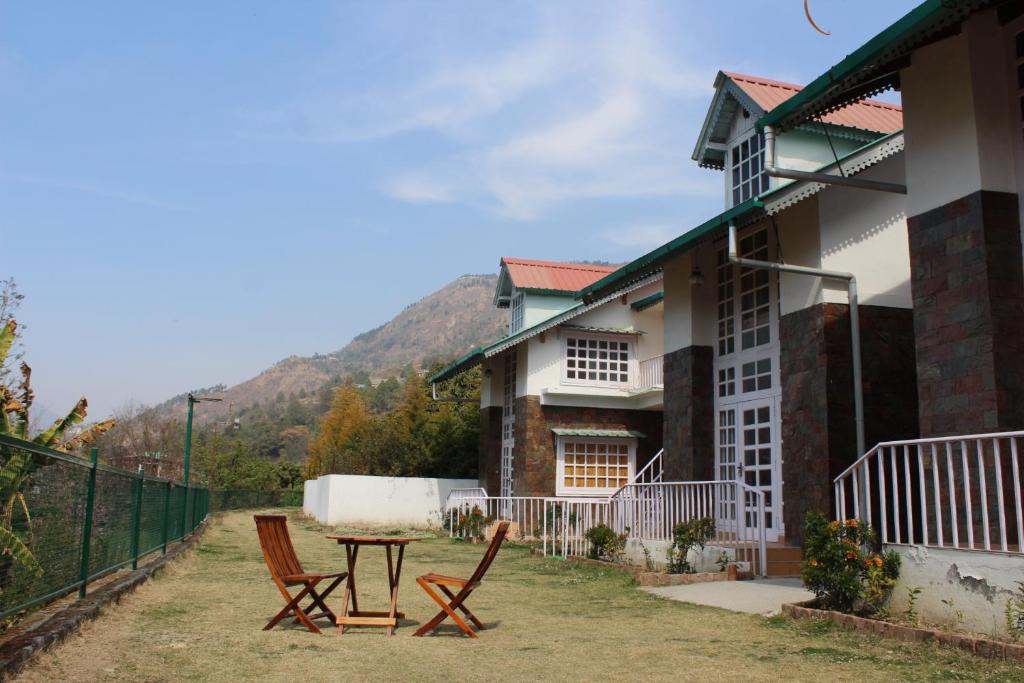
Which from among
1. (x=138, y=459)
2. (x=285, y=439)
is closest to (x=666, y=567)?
(x=138, y=459)

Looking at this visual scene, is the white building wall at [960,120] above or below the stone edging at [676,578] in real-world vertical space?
above

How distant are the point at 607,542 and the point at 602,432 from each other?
29.9 ft

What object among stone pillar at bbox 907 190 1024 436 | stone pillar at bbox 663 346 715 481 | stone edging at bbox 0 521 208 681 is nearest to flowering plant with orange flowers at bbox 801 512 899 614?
stone pillar at bbox 907 190 1024 436

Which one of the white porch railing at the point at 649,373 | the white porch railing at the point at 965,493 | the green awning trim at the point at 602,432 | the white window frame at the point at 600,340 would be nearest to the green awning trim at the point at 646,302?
the white window frame at the point at 600,340

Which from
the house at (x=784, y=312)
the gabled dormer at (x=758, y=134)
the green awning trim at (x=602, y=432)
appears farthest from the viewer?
the green awning trim at (x=602, y=432)

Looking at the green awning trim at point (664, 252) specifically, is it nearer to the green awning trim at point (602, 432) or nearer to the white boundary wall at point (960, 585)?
the white boundary wall at point (960, 585)

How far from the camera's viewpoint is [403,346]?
7352 inches

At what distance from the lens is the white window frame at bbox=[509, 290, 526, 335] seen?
86.1 feet

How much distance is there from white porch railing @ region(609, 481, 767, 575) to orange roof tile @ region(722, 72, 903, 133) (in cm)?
666

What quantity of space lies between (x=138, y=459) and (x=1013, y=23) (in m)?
27.2

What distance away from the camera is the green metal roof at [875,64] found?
→ 746 cm

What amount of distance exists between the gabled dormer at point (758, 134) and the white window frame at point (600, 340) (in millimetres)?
7597

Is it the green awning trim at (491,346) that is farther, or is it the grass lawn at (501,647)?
the green awning trim at (491,346)

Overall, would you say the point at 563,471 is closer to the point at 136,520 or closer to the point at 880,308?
the point at 880,308
